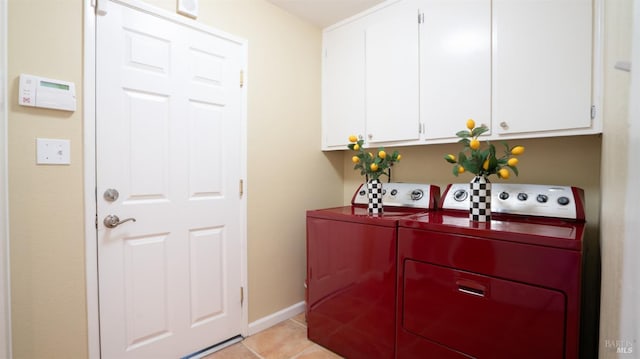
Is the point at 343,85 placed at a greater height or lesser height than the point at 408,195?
greater

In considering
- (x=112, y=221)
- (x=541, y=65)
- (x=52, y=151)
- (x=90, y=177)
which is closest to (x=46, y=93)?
(x=52, y=151)

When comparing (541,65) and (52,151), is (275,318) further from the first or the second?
(541,65)

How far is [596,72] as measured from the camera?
55.2 inches

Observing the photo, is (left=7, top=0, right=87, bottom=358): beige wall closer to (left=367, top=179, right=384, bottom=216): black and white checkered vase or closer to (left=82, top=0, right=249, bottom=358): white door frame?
(left=82, top=0, right=249, bottom=358): white door frame

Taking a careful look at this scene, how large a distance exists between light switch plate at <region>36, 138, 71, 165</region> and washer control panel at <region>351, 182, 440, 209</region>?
176 cm

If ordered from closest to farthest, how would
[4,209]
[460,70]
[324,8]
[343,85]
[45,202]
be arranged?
[4,209] → [45,202] → [460,70] → [324,8] → [343,85]

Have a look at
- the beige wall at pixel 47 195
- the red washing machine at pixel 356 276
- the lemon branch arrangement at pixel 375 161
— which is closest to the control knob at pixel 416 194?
the red washing machine at pixel 356 276

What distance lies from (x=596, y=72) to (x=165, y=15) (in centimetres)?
223

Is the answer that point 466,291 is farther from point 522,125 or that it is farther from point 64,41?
point 64,41

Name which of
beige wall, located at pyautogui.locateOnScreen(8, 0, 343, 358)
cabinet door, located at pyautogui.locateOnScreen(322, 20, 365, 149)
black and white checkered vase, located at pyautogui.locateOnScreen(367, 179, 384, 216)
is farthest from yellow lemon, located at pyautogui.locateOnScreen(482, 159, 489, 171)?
beige wall, located at pyautogui.locateOnScreen(8, 0, 343, 358)

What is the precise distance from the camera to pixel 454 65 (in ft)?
6.02

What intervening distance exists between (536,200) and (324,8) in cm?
192

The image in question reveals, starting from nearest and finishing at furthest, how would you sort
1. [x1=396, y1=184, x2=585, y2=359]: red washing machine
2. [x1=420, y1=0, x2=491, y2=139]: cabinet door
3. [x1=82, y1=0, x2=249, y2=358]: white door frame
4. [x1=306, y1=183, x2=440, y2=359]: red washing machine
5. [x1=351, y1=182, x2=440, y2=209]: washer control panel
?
[x1=396, y1=184, x2=585, y2=359]: red washing machine
[x1=82, y1=0, x2=249, y2=358]: white door frame
[x1=306, y1=183, x2=440, y2=359]: red washing machine
[x1=420, y1=0, x2=491, y2=139]: cabinet door
[x1=351, y1=182, x2=440, y2=209]: washer control panel

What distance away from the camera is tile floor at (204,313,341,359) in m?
1.86
